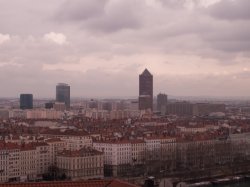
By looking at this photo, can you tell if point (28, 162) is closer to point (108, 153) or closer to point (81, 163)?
point (81, 163)

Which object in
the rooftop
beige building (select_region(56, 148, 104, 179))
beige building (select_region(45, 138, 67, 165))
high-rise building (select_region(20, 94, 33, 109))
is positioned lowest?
beige building (select_region(56, 148, 104, 179))

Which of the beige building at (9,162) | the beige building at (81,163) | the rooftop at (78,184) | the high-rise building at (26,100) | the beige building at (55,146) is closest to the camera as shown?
the rooftop at (78,184)

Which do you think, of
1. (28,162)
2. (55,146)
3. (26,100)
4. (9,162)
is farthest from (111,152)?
(26,100)

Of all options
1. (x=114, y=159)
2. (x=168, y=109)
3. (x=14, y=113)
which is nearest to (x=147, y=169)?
(x=114, y=159)

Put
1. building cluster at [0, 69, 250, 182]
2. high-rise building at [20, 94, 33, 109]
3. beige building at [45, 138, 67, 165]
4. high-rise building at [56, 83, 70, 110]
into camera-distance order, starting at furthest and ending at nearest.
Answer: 1. high-rise building at [56, 83, 70, 110]
2. high-rise building at [20, 94, 33, 109]
3. beige building at [45, 138, 67, 165]
4. building cluster at [0, 69, 250, 182]

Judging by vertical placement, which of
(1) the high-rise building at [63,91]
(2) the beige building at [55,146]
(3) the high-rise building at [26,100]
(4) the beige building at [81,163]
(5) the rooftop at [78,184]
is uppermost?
(1) the high-rise building at [63,91]

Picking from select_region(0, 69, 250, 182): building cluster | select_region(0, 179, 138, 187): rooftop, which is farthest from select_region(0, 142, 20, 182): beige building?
select_region(0, 179, 138, 187): rooftop

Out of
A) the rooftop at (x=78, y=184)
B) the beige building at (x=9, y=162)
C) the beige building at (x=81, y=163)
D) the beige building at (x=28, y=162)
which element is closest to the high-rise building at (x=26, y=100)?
the beige building at (x=28, y=162)

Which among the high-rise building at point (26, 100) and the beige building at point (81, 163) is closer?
the beige building at point (81, 163)

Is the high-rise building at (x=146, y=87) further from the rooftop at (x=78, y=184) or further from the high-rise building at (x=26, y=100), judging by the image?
the rooftop at (x=78, y=184)

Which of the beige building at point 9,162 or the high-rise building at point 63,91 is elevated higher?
the high-rise building at point 63,91

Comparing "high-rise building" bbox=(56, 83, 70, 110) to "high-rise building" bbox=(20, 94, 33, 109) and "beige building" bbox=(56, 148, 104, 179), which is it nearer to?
"high-rise building" bbox=(20, 94, 33, 109)
